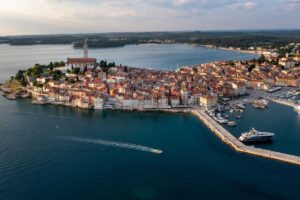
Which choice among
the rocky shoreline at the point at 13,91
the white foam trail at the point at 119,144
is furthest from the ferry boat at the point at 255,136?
the rocky shoreline at the point at 13,91

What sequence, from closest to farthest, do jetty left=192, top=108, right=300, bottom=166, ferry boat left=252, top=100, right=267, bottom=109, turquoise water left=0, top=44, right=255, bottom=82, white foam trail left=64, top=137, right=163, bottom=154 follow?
jetty left=192, top=108, right=300, bottom=166, white foam trail left=64, top=137, right=163, bottom=154, ferry boat left=252, top=100, right=267, bottom=109, turquoise water left=0, top=44, right=255, bottom=82

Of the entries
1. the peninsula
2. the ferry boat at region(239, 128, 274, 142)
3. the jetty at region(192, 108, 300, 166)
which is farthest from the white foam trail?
the ferry boat at region(239, 128, 274, 142)

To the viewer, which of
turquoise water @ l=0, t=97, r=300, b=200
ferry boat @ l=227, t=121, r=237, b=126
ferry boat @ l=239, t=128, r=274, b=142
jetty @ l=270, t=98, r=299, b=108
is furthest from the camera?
jetty @ l=270, t=98, r=299, b=108

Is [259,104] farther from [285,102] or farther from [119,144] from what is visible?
[119,144]

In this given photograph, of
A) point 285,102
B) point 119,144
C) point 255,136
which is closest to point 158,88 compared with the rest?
point 285,102

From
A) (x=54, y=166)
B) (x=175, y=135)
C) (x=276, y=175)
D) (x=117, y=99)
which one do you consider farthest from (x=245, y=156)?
(x=117, y=99)

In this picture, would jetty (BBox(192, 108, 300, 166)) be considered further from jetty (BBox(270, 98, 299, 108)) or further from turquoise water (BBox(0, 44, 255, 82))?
turquoise water (BBox(0, 44, 255, 82))

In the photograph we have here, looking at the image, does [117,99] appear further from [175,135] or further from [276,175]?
[276,175]
